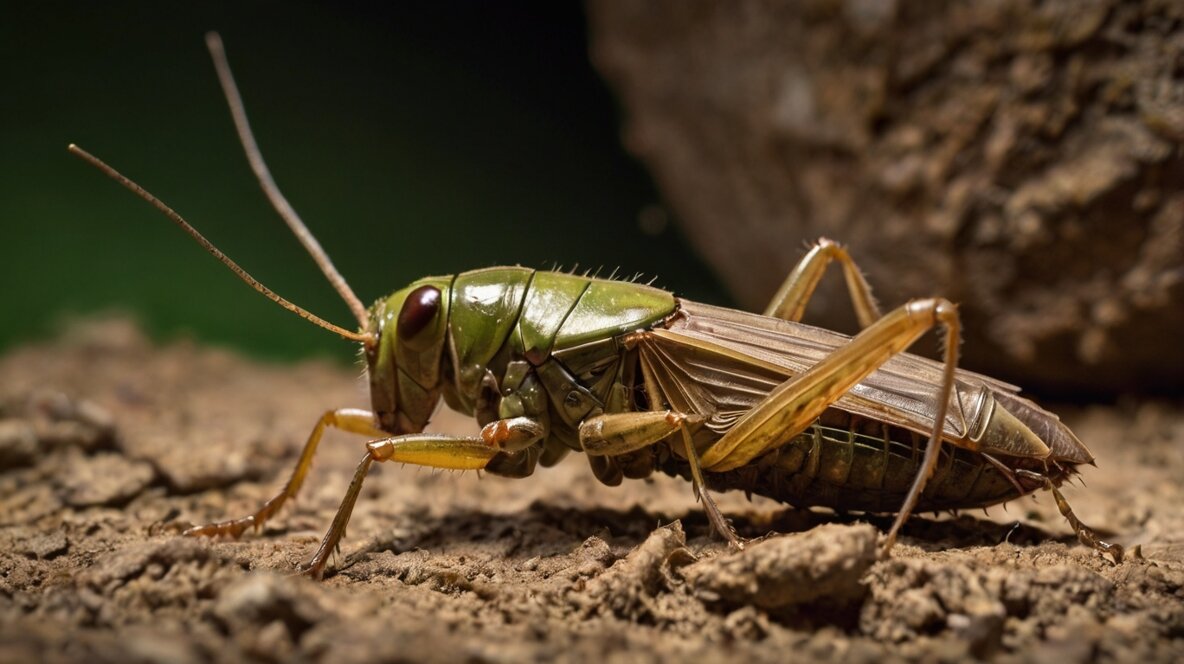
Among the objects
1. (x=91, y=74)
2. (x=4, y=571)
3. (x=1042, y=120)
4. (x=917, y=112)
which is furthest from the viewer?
(x=91, y=74)

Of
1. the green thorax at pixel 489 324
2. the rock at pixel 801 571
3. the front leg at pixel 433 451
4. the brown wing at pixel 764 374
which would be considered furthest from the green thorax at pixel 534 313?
the rock at pixel 801 571

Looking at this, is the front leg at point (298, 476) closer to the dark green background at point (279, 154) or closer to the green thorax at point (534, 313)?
the green thorax at point (534, 313)

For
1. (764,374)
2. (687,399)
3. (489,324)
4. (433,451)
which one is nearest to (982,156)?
(764,374)

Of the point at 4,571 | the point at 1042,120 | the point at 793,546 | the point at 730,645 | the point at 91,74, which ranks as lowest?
the point at 4,571

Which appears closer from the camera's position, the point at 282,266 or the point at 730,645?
the point at 730,645

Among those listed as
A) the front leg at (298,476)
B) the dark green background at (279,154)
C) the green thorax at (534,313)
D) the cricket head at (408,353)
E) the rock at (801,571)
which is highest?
the dark green background at (279,154)

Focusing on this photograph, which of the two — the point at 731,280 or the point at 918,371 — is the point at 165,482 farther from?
the point at 731,280

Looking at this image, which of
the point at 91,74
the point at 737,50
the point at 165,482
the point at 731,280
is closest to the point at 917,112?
the point at 737,50

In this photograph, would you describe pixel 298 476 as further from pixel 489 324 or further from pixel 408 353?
pixel 489 324
